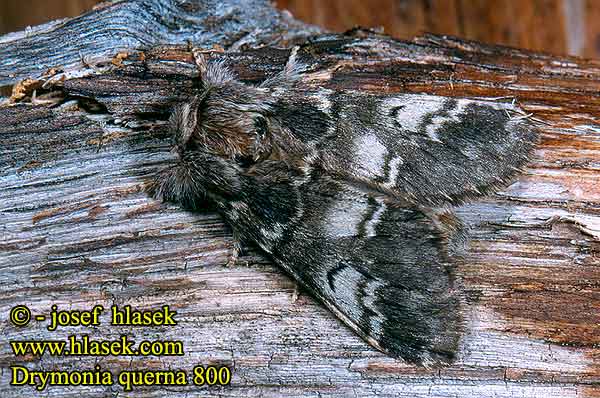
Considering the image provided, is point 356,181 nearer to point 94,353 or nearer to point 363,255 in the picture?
point 363,255

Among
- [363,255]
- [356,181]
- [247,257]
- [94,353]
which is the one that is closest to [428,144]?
[356,181]

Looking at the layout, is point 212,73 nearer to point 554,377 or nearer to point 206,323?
point 206,323

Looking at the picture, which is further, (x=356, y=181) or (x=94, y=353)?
(x=356, y=181)

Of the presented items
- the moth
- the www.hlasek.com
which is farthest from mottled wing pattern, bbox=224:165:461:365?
the www.hlasek.com

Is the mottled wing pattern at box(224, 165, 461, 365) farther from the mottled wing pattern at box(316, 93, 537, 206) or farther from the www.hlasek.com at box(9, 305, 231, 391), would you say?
the www.hlasek.com at box(9, 305, 231, 391)

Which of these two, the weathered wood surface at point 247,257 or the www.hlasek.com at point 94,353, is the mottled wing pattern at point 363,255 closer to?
the weathered wood surface at point 247,257

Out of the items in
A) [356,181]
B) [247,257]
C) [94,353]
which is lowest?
[94,353]

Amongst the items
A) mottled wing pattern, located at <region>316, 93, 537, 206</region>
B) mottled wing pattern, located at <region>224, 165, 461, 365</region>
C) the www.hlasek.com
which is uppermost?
Result: mottled wing pattern, located at <region>316, 93, 537, 206</region>
